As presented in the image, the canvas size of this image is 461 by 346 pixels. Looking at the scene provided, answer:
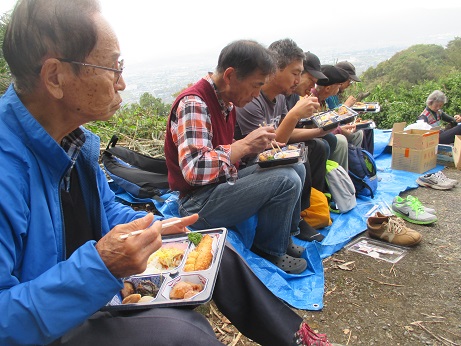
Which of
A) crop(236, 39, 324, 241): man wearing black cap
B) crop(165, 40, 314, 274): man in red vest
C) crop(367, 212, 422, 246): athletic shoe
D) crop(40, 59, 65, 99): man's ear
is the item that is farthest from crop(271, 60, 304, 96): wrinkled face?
crop(40, 59, 65, 99): man's ear

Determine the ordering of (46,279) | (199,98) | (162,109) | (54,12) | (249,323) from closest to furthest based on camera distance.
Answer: (46,279) → (54,12) → (249,323) → (199,98) → (162,109)

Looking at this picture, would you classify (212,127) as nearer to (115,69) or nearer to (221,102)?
(221,102)

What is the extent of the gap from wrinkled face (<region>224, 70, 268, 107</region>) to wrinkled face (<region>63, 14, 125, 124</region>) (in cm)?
131

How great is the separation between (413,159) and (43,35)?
205 inches

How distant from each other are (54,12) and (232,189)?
1.59m

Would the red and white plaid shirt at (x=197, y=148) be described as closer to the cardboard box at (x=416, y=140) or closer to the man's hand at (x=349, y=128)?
the man's hand at (x=349, y=128)

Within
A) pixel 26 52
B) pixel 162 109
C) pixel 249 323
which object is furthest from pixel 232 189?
pixel 162 109

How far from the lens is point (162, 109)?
6.93 meters

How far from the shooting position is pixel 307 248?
302 cm

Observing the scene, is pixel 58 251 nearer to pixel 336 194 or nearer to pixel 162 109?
pixel 336 194

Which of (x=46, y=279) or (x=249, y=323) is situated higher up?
(x=46, y=279)

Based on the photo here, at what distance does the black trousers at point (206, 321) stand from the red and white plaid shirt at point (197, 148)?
787 millimetres

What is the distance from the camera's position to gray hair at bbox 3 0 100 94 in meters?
1.13

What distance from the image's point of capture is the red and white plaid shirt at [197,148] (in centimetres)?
232
